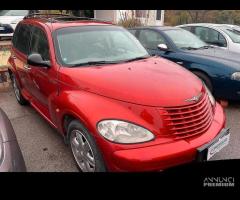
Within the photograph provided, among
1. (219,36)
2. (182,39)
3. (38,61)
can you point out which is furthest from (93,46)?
(219,36)

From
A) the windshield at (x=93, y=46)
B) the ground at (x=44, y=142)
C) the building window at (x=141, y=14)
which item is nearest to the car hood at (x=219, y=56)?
the ground at (x=44, y=142)

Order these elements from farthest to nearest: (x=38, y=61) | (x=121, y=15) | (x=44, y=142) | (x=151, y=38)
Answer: (x=121, y=15) < (x=151, y=38) < (x=44, y=142) < (x=38, y=61)

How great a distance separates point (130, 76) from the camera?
2.96m

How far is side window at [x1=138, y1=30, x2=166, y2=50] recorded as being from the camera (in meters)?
5.94

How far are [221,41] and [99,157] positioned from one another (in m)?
6.96

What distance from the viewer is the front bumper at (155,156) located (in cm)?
231

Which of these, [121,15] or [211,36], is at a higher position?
[121,15]

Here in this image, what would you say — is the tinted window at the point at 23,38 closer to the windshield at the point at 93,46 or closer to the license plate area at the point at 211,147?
the windshield at the point at 93,46

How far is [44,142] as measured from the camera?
3811mm

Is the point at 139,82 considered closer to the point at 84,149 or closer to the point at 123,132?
the point at 123,132

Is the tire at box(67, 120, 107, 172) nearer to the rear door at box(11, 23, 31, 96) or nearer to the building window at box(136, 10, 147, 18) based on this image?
the rear door at box(11, 23, 31, 96)

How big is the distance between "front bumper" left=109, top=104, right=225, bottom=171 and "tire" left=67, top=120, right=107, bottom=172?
193mm

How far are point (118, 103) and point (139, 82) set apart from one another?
0.39m
